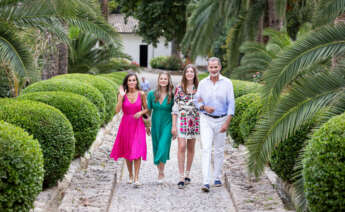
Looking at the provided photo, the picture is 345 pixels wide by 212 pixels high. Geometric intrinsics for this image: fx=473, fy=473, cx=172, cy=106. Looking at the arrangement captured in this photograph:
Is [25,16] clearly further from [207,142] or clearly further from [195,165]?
[195,165]

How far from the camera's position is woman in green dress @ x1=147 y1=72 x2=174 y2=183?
6.80 metres

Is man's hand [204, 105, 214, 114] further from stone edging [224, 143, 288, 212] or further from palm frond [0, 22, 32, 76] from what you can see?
palm frond [0, 22, 32, 76]

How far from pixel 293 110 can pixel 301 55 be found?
0.63 m

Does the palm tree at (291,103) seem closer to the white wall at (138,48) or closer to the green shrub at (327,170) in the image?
the green shrub at (327,170)

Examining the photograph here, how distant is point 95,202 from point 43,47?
8.52 meters

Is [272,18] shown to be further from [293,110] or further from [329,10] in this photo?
[293,110]

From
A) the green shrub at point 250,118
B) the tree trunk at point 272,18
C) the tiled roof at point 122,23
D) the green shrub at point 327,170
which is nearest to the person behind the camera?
the green shrub at point 327,170

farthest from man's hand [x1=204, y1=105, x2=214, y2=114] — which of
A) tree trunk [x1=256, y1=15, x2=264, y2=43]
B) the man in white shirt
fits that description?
tree trunk [x1=256, y1=15, x2=264, y2=43]

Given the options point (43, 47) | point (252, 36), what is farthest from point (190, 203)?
point (252, 36)

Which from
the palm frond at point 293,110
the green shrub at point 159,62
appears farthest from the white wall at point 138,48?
the palm frond at point 293,110

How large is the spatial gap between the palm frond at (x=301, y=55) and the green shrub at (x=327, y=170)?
76 centimetres

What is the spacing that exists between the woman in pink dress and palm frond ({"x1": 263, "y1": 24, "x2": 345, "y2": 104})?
257 centimetres

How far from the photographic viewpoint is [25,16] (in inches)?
284

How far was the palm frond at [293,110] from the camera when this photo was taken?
182 inches
